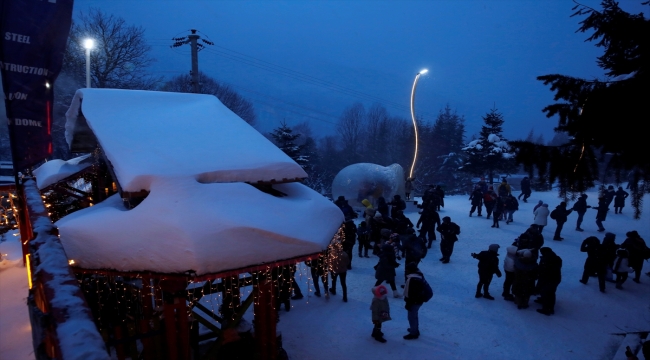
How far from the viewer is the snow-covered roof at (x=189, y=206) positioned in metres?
4.21

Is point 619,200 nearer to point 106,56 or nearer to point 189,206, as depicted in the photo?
point 189,206

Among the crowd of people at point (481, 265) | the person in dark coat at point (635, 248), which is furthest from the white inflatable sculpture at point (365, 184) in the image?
the person in dark coat at point (635, 248)

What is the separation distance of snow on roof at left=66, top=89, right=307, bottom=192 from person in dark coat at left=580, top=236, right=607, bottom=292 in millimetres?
8682

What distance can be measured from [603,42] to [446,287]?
22.8 feet

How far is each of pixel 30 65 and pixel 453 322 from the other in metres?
9.29

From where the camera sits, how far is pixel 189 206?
4.41 metres

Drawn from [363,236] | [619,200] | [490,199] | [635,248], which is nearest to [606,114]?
[635,248]

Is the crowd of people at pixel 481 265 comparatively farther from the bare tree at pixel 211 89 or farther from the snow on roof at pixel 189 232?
the bare tree at pixel 211 89

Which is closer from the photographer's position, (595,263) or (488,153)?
(595,263)

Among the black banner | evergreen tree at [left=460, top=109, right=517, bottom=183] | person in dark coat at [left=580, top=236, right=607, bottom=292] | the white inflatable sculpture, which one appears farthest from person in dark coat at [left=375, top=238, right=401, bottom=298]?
evergreen tree at [left=460, top=109, right=517, bottom=183]

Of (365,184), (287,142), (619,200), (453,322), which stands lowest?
(453,322)

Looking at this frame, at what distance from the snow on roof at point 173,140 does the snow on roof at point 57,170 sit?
123cm

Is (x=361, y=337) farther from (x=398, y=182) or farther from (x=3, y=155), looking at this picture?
(x=3, y=155)

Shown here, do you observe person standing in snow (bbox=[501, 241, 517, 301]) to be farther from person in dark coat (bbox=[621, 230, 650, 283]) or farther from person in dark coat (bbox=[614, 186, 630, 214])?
person in dark coat (bbox=[614, 186, 630, 214])
